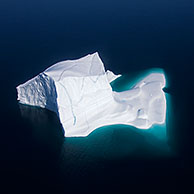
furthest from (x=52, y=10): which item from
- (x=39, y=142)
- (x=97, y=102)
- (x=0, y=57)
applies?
(x=39, y=142)

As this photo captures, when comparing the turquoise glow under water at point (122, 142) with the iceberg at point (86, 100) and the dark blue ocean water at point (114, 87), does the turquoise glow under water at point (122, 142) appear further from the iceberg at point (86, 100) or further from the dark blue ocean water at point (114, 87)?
the iceberg at point (86, 100)

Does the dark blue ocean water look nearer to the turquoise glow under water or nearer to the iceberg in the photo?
the turquoise glow under water

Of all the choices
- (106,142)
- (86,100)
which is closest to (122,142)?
(106,142)

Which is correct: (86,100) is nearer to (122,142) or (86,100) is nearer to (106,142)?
(106,142)

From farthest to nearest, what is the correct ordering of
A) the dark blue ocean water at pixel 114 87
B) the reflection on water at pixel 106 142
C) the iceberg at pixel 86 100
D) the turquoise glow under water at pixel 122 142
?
the iceberg at pixel 86 100 < the turquoise glow under water at pixel 122 142 < the reflection on water at pixel 106 142 < the dark blue ocean water at pixel 114 87

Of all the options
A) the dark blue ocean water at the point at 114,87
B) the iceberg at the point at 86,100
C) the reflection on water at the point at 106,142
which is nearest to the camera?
the dark blue ocean water at the point at 114,87

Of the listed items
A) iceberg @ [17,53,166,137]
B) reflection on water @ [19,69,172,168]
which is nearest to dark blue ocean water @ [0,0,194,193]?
reflection on water @ [19,69,172,168]

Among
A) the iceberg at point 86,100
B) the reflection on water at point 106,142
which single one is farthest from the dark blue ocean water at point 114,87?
the iceberg at point 86,100

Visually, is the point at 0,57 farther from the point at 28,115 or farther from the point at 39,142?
the point at 39,142
